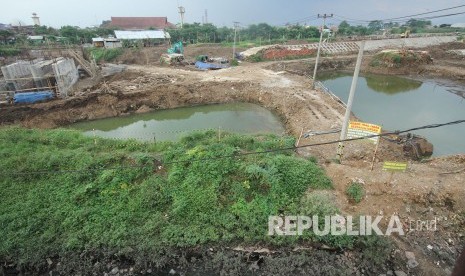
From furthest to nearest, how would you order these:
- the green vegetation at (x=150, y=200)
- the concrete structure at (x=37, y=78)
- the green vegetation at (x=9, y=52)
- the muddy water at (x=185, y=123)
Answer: the green vegetation at (x=9, y=52) → the concrete structure at (x=37, y=78) → the muddy water at (x=185, y=123) → the green vegetation at (x=150, y=200)

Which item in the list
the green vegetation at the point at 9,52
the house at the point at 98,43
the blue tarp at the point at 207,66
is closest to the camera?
the blue tarp at the point at 207,66

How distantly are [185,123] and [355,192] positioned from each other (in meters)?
13.4

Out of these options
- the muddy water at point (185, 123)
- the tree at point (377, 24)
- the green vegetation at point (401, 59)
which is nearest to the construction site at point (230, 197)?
the muddy water at point (185, 123)

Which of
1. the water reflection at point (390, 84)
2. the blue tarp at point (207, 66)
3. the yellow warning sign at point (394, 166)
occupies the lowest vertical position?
the water reflection at point (390, 84)

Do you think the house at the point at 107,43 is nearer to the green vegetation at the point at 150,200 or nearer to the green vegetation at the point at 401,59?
the green vegetation at the point at 150,200

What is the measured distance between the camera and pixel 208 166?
10.8 meters

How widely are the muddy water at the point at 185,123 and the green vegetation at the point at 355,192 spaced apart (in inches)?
323

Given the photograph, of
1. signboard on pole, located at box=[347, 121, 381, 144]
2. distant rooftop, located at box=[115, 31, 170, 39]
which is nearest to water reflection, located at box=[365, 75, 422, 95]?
signboard on pole, located at box=[347, 121, 381, 144]

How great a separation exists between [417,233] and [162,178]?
9.16 metres

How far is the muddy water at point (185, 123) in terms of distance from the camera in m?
18.1

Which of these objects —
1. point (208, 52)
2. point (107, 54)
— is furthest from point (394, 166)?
point (107, 54)

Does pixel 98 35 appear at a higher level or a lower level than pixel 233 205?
higher

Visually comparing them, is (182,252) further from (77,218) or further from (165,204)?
(77,218)

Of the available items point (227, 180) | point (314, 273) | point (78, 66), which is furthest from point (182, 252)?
point (78, 66)
